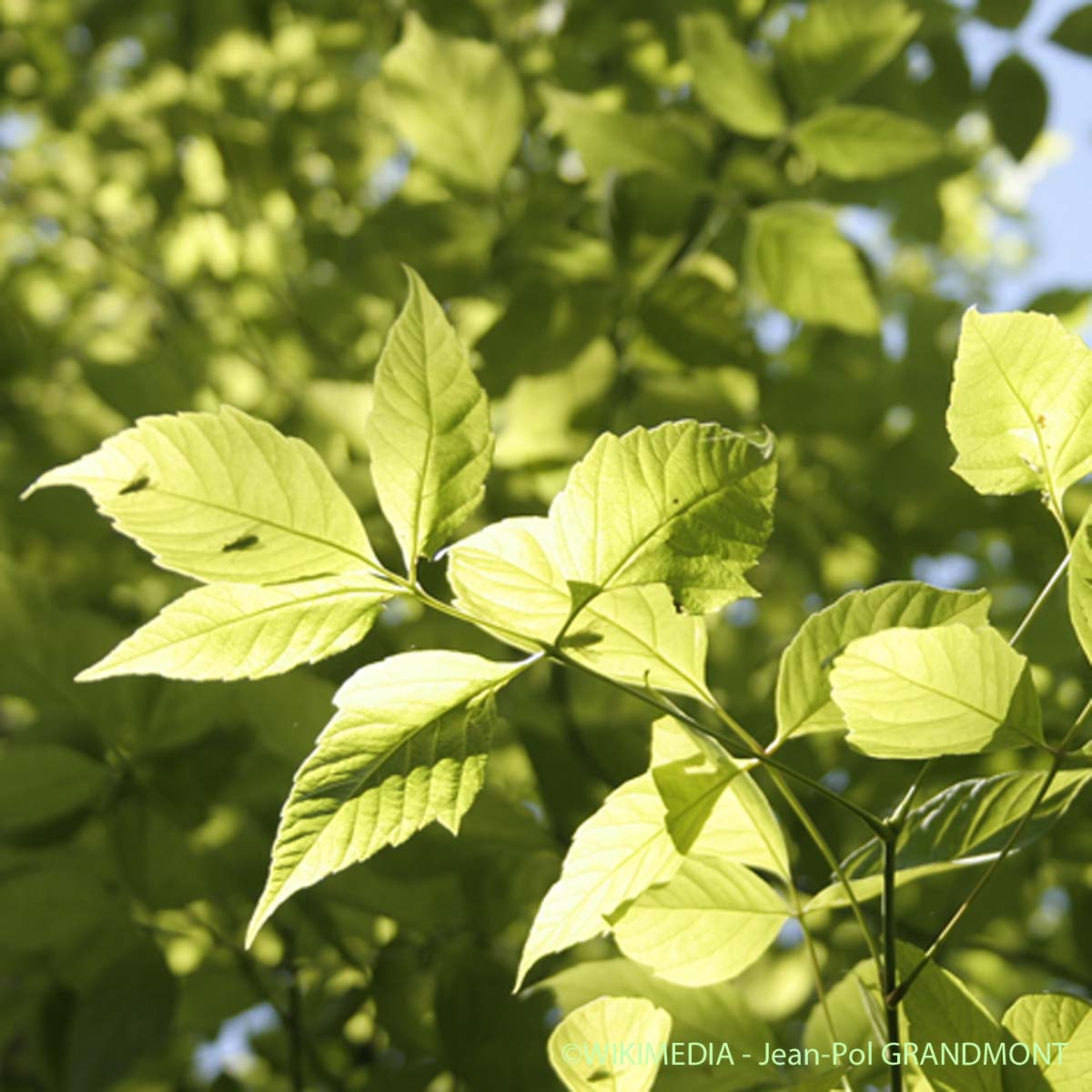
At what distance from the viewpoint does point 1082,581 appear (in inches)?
17.5

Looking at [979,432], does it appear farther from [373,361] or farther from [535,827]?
[373,361]

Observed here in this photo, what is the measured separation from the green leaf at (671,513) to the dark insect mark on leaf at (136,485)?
0.54 feet

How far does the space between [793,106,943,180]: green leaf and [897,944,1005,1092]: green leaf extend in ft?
2.48

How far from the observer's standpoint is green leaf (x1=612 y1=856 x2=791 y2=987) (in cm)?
56

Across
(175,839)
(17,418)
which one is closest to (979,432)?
(175,839)

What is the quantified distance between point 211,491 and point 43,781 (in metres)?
0.49

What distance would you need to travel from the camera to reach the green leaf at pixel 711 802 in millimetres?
480

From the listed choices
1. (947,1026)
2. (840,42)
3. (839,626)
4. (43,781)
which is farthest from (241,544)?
(840,42)

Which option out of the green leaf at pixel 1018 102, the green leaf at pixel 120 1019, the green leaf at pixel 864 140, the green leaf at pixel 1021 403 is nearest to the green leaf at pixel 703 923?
the green leaf at pixel 1021 403

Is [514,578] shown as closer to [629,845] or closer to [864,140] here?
[629,845]

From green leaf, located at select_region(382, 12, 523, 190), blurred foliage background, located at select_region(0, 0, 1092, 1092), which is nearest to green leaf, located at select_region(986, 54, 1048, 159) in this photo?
blurred foliage background, located at select_region(0, 0, 1092, 1092)

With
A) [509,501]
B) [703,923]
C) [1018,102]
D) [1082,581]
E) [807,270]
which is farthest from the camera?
Answer: [1018,102]

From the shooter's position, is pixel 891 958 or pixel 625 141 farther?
pixel 625 141

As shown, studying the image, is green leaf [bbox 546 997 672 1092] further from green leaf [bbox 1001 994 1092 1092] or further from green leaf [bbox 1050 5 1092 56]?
green leaf [bbox 1050 5 1092 56]
